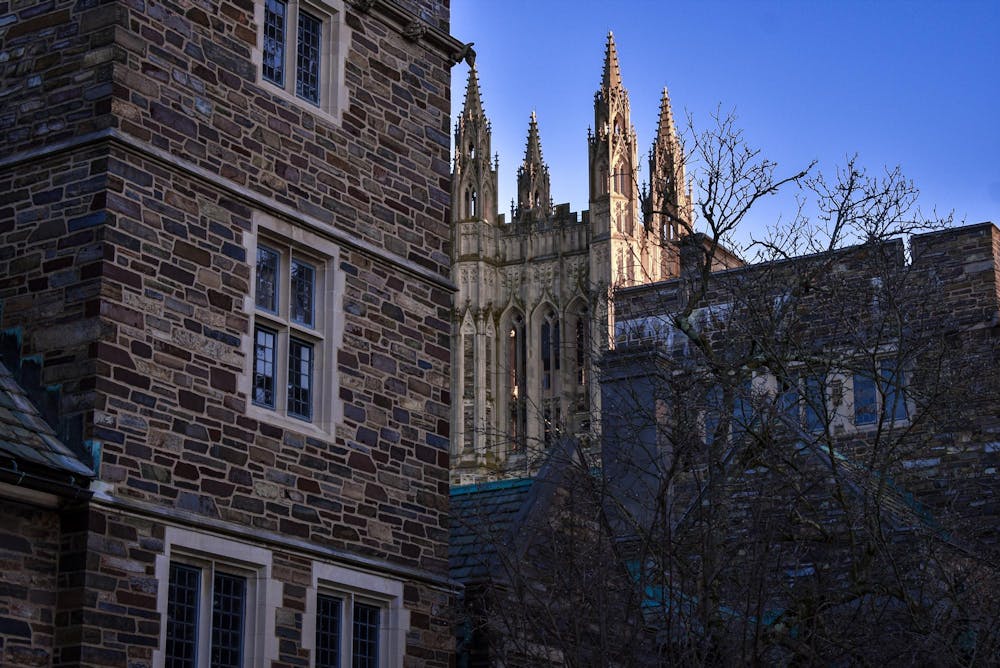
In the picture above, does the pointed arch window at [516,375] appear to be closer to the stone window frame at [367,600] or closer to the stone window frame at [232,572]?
the stone window frame at [367,600]

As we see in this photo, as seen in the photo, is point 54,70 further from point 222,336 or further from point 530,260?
point 530,260

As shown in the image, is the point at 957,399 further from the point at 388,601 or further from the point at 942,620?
the point at 388,601

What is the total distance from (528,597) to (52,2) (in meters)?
7.95

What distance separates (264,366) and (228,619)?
2.36 metres

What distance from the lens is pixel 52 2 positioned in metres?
15.5

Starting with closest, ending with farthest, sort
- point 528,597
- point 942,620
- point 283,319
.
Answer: point 942,620 < point 283,319 < point 528,597

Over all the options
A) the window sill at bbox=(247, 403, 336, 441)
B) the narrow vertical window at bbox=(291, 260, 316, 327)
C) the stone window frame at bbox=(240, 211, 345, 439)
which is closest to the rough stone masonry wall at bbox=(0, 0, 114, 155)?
the stone window frame at bbox=(240, 211, 345, 439)

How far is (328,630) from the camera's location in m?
16.0

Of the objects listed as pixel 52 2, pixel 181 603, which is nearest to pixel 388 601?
pixel 181 603

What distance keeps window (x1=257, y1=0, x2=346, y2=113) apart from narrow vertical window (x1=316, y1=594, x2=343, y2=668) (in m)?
4.73

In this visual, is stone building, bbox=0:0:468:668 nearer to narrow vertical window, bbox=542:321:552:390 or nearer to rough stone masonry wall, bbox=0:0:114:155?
rough stone masonry wall, bbox=0:0:114:155

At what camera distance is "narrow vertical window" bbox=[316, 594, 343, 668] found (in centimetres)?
1591

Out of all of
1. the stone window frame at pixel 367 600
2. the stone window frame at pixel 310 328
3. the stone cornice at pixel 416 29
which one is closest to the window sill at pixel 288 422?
the stone window frame at pixel 310 328

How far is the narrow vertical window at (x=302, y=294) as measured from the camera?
16438 millimetres
